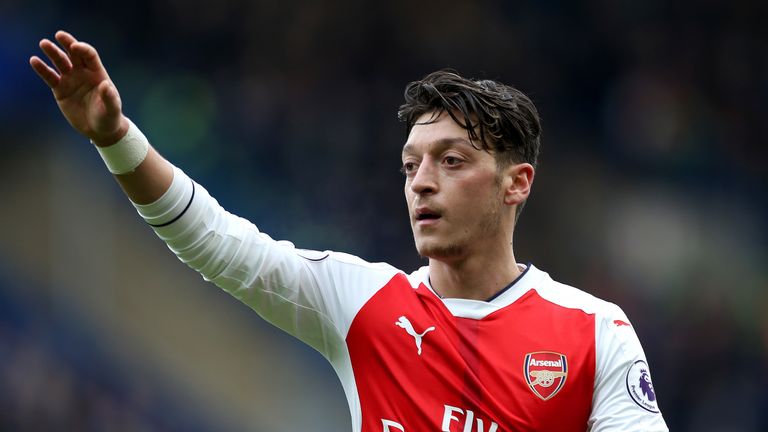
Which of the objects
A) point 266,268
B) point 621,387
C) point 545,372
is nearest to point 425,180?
point 266,268

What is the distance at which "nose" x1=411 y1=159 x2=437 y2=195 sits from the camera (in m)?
3.53

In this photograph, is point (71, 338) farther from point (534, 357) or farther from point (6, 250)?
point (534, 357)

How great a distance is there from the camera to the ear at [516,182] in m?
3.73

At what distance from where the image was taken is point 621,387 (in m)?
3.30

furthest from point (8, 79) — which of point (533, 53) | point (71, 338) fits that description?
point (533, 53)

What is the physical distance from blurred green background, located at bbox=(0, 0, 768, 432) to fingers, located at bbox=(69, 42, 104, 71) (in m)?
6.05

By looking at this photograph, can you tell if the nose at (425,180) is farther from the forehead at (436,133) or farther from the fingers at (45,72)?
the fingers at (45,72)

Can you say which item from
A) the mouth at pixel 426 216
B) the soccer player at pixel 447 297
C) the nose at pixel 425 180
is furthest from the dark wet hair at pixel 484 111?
the mouth at pixel 426 216

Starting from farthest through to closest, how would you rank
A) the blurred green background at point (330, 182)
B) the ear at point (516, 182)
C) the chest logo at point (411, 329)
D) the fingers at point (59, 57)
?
the blurred green background at point (330, 182), the ear at point (516, 182), the chest logo at point (411, 329), the fingers at point (59, 57)

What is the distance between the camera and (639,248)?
9797mm

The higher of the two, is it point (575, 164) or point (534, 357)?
point (575, 164)

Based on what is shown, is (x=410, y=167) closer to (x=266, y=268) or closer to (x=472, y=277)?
(x=472, y=277)

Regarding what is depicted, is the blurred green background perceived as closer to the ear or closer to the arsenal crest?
the ear

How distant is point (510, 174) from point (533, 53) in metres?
6.70
